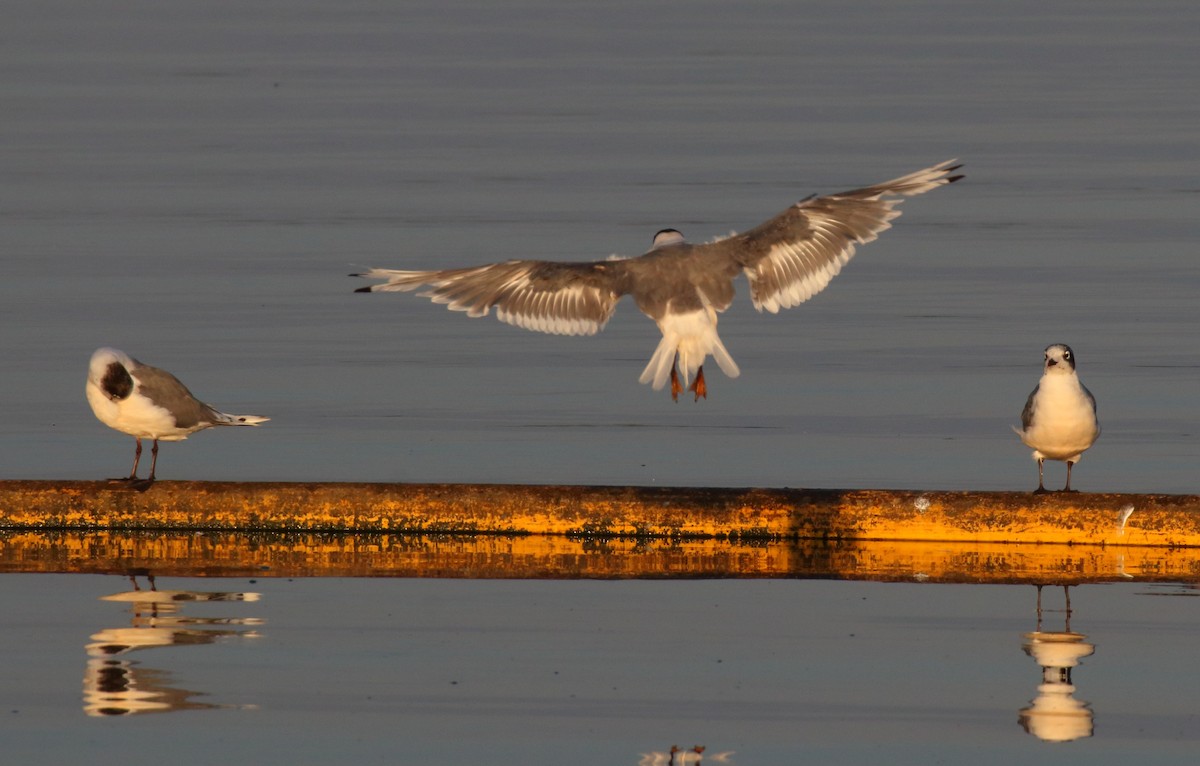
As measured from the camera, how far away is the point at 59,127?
33625 mm

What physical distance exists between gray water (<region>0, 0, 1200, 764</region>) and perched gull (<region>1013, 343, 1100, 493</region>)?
4.29 feet

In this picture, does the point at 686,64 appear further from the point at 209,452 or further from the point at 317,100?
the point at 209,452

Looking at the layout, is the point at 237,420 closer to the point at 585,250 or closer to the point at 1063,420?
the point at 1063,420

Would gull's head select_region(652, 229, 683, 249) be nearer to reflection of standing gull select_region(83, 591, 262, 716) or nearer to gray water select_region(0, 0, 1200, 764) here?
gray water select_region(0, 0, 1200, 764)

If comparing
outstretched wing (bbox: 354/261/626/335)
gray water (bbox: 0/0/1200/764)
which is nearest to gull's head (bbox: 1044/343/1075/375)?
gray water (bbox: 0/0/1200/764)

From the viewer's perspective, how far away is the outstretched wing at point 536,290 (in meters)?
13.3

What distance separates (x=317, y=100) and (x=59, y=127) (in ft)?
20.5

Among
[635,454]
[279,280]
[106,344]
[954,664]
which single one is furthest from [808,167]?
[954,664]

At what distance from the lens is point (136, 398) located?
40.9ft

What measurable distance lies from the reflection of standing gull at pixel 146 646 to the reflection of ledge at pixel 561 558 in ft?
1.88

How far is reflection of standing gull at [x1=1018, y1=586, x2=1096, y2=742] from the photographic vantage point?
8.45 meters

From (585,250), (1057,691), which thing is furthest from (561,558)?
(585,250)

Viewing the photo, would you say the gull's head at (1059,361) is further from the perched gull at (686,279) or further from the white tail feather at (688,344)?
the white tail feather at (688,344)

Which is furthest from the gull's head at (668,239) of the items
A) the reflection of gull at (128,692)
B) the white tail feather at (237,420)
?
the reflection of gull at (128,692)
